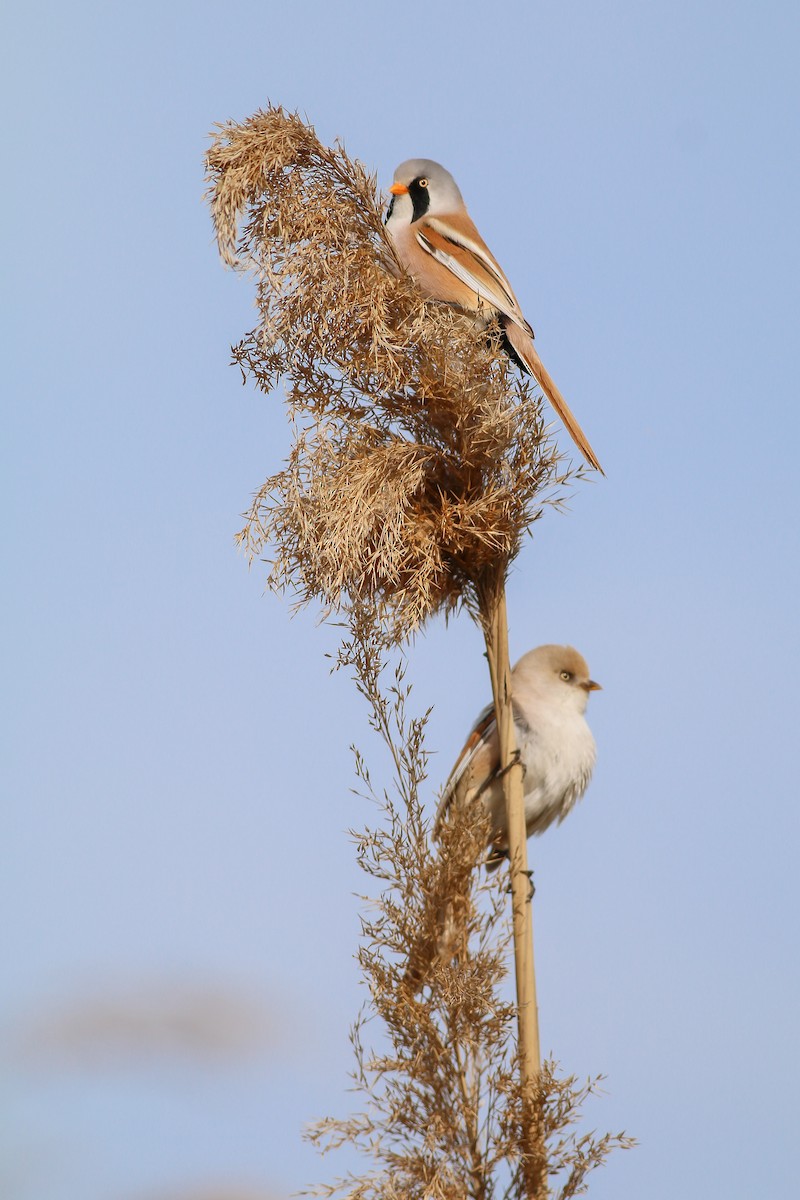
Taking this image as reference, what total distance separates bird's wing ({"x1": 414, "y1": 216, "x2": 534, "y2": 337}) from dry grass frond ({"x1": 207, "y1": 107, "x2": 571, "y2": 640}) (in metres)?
0.48

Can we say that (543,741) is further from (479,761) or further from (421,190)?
(421,190)

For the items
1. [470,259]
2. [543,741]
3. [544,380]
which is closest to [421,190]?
[470,259]

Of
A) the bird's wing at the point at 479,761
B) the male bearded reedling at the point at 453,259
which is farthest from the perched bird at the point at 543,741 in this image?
the male bearded reedling at the point at 453,259

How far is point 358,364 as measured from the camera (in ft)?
8.04

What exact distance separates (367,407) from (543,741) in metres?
0.87

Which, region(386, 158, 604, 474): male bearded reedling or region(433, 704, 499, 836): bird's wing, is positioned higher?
region(386, 158, 604, 474): male bearded reedling

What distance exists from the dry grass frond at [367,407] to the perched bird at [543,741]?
405 mm

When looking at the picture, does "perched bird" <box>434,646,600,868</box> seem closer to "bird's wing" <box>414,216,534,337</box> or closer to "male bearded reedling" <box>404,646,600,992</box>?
"male bearded reedling" <box>404,646,600,992</box>

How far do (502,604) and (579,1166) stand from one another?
3.46 ft

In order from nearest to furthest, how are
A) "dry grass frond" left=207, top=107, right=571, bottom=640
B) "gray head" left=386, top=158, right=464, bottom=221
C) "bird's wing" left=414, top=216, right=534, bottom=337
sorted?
"dry grass frond" left=207, top=107, right=571, bottom=640 → "bird's wing" left=414, top=216, right=534, bottom=337 → "gray head" left=386, top=158, right=464, bottom=221

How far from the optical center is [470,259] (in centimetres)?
317

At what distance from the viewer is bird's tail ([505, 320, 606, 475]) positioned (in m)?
2.86

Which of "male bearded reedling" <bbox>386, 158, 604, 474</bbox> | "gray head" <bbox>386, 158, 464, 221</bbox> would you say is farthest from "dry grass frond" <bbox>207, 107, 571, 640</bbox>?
"gray head" <bbox>386, 158, 464, 221</bbox>

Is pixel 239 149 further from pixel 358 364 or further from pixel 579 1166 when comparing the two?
pixel 579 1166
